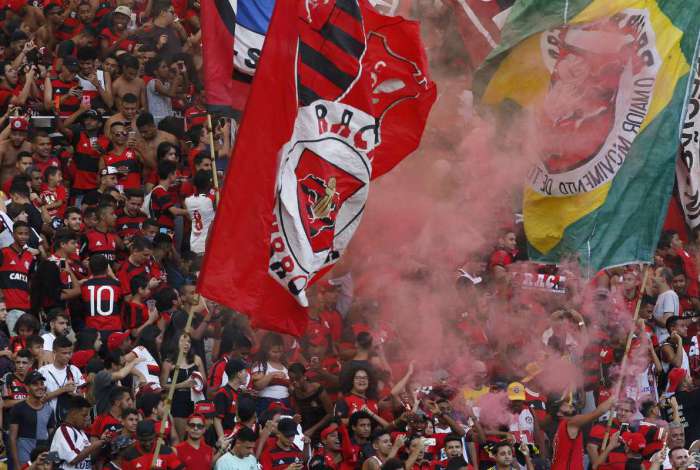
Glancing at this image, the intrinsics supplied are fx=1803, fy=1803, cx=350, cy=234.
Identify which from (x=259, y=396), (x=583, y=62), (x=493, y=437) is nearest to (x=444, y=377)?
(x=493, y=437)

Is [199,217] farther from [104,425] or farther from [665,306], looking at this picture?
[665,306]

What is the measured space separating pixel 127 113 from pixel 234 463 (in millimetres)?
5392

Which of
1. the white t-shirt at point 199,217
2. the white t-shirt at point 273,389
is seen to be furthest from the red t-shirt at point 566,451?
the white t-shirt at point 199,217

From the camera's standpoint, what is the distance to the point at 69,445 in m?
12.8

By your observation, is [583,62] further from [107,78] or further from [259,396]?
[107,78]

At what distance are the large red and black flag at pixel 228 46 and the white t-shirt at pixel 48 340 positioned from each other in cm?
241

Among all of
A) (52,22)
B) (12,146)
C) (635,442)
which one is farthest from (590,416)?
(52,22)

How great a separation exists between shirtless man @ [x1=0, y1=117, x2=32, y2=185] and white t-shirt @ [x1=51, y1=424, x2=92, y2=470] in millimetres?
4108

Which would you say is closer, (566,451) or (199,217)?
(566,451)

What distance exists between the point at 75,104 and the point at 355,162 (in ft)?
19.7

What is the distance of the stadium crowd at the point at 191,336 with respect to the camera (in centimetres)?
1359

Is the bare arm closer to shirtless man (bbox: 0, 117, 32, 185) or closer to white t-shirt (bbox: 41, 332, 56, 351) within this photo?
white t-shirt (bbox: 41, 332, 56, 351)

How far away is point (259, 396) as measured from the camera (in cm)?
1430

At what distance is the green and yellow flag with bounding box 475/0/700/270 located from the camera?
47.5ft
